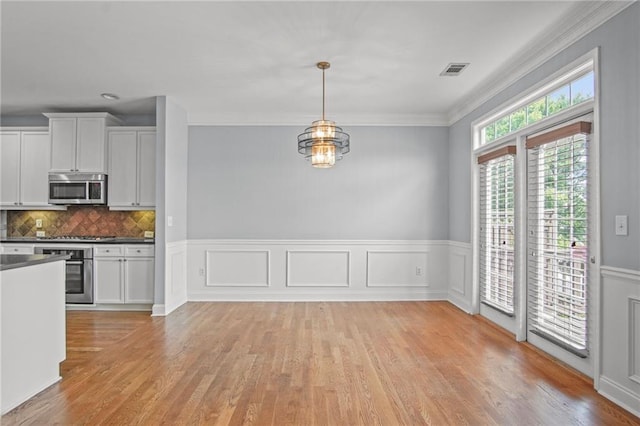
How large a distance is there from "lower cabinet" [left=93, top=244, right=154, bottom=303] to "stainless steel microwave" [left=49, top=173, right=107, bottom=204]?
30.0 inches

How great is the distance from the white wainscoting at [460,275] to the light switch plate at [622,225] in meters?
2.67

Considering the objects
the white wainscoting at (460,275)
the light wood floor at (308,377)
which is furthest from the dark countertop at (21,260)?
the white wainscoting at (460,275)

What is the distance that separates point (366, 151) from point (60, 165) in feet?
14.3

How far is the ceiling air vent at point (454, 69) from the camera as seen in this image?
425 centimetres

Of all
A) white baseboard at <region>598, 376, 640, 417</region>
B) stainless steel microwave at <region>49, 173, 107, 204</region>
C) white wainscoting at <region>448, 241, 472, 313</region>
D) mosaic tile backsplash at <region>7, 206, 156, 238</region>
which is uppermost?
stainless steel microwave at <region>49, 173, 107, 204</region>

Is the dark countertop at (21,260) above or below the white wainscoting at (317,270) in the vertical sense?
above

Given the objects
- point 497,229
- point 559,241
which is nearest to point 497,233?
point 497,229

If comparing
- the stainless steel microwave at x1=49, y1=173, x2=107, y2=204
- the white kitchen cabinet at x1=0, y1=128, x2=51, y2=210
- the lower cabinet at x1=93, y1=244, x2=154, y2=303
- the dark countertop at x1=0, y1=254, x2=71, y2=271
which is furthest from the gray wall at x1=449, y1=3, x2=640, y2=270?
the white kitchen cabinet at x1=0, y1=128, x2=51, y2=210

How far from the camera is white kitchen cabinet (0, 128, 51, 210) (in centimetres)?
600

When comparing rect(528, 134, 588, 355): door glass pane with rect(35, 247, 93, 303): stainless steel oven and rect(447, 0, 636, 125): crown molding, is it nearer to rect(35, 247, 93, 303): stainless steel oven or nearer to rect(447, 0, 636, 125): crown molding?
rect(447, 0, 636, 125): crown molding

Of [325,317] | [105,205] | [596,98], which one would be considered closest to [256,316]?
[325,317]

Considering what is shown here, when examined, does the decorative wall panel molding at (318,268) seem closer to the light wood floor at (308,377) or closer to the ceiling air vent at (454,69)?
the light wood floor at (308,377)

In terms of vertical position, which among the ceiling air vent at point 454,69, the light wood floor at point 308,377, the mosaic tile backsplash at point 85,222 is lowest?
the light wood floor at point 308,377

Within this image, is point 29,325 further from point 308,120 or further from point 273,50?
point 308,120
